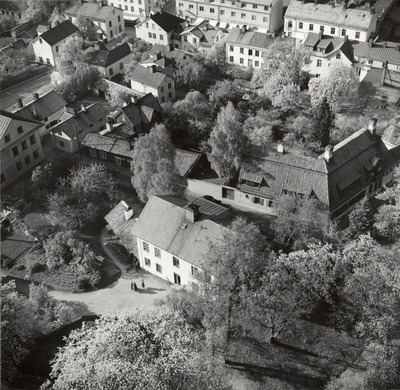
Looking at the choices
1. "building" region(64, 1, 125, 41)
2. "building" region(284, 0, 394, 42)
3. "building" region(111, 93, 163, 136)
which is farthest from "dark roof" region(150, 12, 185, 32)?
"building" region(111, 93, 163, 136)

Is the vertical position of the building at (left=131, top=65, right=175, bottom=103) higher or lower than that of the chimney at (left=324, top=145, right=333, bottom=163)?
lower

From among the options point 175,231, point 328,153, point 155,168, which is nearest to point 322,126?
point 328,153

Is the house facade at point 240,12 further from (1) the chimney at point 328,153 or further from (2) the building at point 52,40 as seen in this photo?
(1) the chimney at point 328,153

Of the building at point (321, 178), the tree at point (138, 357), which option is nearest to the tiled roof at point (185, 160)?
the building at point (321, 178)

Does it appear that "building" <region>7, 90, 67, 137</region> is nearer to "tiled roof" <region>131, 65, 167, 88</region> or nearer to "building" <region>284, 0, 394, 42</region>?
"tiled roof" <region>131, 65, 167, 88</region>

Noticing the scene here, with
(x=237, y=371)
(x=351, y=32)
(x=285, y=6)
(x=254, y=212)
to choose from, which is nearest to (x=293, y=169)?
(x=254, y=212)
